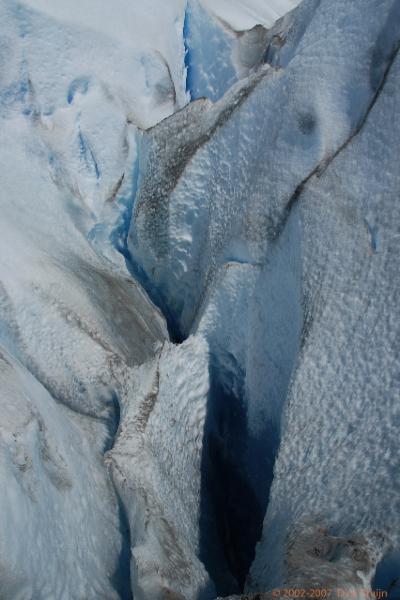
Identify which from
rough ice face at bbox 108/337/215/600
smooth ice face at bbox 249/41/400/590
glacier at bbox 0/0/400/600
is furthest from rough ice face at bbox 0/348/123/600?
smooth ice face at bbox 249/41/400/590

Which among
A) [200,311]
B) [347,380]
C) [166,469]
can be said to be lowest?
[166,469]

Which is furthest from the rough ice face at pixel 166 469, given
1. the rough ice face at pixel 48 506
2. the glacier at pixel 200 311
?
the rough ice face at pixel 48 506

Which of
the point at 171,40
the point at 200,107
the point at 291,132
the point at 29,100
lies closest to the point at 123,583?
the point at 291,132

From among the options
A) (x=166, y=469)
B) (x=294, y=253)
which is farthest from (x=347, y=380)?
(x=166, y=469)

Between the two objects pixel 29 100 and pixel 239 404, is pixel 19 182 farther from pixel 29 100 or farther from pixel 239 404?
pixel 239 404

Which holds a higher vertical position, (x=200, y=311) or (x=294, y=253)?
(x=294, y=253)

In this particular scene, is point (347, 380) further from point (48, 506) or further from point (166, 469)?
point (48, 506)

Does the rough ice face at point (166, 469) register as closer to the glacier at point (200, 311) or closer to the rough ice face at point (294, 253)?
the glacier at point (200, 311)

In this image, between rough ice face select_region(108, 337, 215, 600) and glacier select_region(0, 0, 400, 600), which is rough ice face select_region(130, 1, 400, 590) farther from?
rough ice face select_region(108, 337, 215, 600)

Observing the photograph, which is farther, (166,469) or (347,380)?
(166,469)
